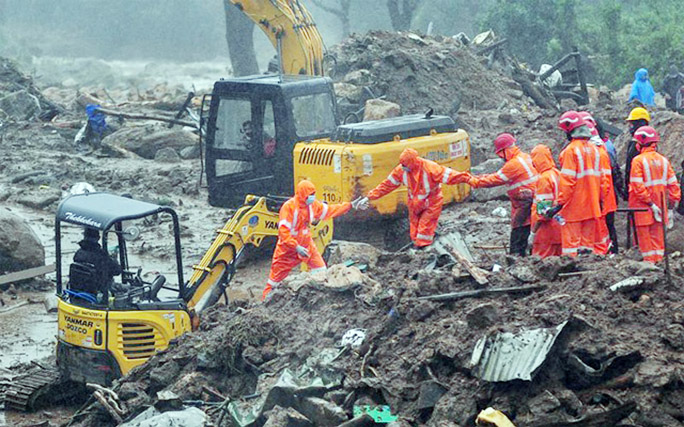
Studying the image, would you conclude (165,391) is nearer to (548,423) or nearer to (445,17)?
(548,423)

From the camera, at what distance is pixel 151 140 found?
A: 22.6 metres

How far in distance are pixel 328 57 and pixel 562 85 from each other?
5426 mm

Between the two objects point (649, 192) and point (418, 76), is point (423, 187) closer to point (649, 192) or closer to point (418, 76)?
point (649, 192)

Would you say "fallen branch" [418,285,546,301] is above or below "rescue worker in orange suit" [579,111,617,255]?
below

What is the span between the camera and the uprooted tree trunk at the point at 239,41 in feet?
108

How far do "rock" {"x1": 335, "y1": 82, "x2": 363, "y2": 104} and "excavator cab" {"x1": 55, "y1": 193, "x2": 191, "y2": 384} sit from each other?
11.3m

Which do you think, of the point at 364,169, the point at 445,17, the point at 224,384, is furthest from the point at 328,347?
the point at 445,17

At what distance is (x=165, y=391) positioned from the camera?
7.88 m

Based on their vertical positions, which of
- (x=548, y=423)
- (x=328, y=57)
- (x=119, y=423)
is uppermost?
(x=328, y=57)

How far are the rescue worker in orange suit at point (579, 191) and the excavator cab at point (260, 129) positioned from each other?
14.6 ft

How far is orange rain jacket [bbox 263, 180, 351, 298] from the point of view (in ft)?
33.8

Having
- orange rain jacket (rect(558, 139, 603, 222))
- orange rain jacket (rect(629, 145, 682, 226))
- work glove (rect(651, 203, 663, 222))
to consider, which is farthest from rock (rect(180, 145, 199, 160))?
work glove (rect(651, 203, 663, 222))

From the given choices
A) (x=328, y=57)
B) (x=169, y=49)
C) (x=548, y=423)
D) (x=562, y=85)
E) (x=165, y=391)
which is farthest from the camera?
(x=169, y=49)

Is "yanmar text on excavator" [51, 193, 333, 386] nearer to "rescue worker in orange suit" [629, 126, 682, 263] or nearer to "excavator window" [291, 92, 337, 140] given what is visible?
"rescue worker in orange suit" [629, 126, 682, 263]
